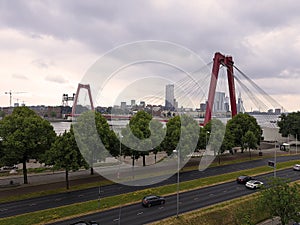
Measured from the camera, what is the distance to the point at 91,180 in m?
36.2

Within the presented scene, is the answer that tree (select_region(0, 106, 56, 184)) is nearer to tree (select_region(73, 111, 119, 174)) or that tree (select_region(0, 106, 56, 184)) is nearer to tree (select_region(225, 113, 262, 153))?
tree (select_region(73, 111, 119, 174))

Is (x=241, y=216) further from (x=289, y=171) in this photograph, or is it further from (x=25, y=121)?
(x=25, y=121)

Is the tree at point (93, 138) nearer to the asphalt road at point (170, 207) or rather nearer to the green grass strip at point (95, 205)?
the green grass strip at point (95, 205)

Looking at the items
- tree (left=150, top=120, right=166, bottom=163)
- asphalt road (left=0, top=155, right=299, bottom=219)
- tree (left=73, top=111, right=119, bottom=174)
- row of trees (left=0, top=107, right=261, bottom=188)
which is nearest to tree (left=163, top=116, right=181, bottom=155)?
row of trees (left=0, top=107, right=261, bottom=188)

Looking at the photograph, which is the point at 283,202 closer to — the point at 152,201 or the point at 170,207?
the point at 170,207

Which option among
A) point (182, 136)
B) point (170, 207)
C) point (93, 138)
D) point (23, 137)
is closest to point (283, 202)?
point (170, 207)

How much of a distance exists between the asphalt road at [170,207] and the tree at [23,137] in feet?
43.6

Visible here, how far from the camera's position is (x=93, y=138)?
3484 cm

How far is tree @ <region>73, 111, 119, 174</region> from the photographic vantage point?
33391 millimetres

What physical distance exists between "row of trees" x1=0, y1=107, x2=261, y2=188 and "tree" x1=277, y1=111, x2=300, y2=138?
3315cm

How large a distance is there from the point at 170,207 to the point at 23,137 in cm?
1905

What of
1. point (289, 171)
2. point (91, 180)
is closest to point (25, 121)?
point (91, 180)

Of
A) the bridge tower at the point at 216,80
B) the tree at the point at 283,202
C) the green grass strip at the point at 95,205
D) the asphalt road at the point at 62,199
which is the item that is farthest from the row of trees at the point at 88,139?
the tree at the point at 283,202

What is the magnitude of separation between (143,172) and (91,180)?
25.9ft
